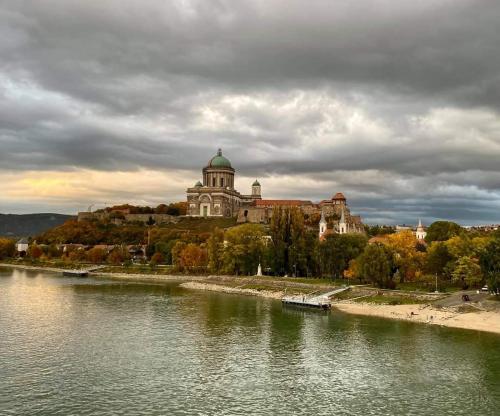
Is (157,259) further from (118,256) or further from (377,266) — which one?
(377,266)

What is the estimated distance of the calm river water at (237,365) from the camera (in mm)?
32969

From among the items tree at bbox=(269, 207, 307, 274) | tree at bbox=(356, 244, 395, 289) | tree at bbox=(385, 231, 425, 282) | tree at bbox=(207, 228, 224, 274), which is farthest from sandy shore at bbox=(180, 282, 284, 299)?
tree at bbox=(385, 231, 425, 282)

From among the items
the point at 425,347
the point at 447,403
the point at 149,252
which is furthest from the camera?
the point at 149,252

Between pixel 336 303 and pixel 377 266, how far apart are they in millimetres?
8008

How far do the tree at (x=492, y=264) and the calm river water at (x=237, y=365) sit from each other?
10.2m

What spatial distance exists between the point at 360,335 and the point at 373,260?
84.9ft

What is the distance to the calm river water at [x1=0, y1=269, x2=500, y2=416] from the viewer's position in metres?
33.0

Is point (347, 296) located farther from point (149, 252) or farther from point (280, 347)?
point (149, 252)

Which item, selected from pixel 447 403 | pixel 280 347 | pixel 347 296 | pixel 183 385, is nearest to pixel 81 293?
pixel 347 296

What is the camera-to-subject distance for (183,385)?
36.7 meters

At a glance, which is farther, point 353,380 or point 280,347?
point 280,347

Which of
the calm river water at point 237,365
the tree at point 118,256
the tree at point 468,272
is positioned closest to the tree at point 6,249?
the tree at point 118,256

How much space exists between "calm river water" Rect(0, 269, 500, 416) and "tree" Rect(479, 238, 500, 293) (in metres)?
10.2

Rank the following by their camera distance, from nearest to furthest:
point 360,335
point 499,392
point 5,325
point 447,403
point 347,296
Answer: point 447,403
point 499,392
point 360,335
point 5,325
point 347,296
